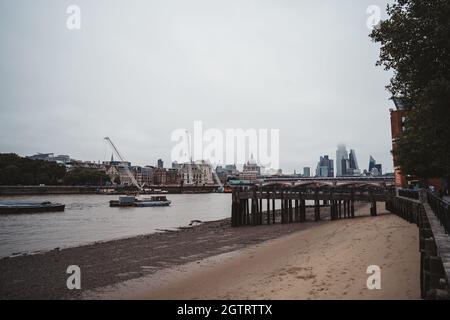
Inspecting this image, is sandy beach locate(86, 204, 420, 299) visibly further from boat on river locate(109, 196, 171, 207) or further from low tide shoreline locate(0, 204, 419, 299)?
boat on river locate(109, 196, 171, 207)

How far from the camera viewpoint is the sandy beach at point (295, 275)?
39.3ft

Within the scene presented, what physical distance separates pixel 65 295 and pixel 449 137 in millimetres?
18230

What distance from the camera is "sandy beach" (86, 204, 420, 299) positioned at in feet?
39.3

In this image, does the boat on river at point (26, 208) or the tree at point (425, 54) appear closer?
the tree at point (425, 54)

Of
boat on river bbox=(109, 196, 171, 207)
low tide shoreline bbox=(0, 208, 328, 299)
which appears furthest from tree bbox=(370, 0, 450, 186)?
boat on river bbox=(109, 196, 171, 207)

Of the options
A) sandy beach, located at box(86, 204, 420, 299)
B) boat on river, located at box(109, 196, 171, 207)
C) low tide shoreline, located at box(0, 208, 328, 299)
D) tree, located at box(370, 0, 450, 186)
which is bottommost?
boat on river, located at box(109, 196, 171, 207)

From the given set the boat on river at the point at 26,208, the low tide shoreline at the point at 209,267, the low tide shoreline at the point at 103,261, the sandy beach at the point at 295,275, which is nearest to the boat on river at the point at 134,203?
the boat on river at the point at 26,208

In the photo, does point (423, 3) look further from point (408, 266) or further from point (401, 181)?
point (401, 181)

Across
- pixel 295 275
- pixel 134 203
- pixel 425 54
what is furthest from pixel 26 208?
pixel 425 54

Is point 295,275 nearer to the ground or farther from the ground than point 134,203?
farther from the ground

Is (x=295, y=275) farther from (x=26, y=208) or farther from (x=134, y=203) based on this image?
(x=134, y=203)

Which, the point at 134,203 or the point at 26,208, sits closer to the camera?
the point at 26,208

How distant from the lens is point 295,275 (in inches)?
567

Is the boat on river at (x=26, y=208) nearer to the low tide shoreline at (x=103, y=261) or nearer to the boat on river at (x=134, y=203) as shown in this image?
the boat on river at (x=134, y=203)
